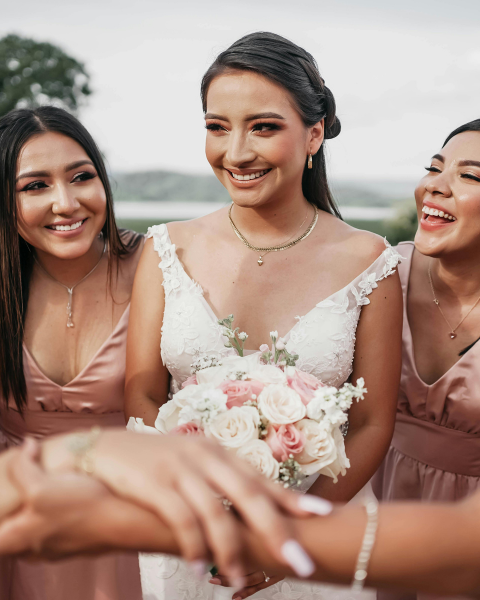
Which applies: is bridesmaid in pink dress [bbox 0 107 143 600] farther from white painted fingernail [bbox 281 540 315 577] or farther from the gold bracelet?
white painted fingernail [bbox 281 540 315 577]

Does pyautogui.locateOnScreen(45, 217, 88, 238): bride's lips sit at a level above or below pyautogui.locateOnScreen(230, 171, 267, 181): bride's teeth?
below

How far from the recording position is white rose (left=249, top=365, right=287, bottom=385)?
6.89ft

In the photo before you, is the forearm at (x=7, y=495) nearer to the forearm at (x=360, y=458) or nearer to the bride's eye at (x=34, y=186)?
the forearm at (x=360, y=458)

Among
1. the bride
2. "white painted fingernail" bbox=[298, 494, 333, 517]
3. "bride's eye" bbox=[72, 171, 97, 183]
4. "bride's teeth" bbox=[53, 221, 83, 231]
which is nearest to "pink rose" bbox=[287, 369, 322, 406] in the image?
the bride

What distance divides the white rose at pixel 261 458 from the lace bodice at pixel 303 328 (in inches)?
41.9

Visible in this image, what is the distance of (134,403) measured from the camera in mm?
3070

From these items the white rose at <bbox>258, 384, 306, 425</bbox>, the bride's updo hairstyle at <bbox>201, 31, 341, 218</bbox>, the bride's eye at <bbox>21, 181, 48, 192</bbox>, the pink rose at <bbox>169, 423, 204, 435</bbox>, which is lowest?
the pink rose at <bbox>169, 423, 204, 435</bbox>

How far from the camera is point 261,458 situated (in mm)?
1846

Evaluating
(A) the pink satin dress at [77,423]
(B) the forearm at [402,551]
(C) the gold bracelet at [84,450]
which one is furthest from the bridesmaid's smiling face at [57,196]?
(B) the forearm at [402,551]

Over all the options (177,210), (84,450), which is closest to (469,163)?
(84,450)

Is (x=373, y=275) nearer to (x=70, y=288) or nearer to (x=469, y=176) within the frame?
(x=469, y=176)

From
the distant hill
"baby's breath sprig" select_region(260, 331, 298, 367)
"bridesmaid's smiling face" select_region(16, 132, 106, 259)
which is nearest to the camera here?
"baby's breath sprig" select_region(260, 331, 298, 367)

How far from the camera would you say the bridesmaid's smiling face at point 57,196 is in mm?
3273

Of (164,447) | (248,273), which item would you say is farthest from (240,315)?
(164,447)
